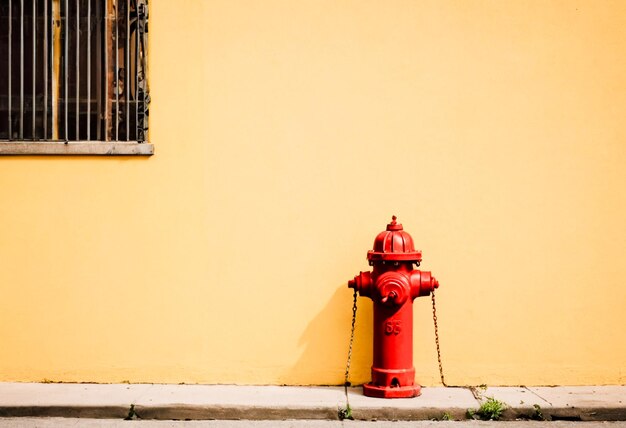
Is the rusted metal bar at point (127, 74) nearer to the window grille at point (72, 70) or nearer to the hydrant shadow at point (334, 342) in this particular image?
the window grille at point (72, 70)

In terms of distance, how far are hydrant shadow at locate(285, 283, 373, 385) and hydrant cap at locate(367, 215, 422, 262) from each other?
602 mm

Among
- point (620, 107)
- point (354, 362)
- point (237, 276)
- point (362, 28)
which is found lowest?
point (354, 362)

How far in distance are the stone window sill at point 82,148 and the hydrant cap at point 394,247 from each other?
194 centimetres

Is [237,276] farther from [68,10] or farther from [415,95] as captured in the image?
[68,10]

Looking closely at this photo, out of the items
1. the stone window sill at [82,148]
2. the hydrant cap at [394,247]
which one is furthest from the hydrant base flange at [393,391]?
the stone window sill at [82,148]

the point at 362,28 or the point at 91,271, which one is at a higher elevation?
the point at 362,28

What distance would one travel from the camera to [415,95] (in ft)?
22.4

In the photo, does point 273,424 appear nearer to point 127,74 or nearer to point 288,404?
point 288,404

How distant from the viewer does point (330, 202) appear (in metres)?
6.82

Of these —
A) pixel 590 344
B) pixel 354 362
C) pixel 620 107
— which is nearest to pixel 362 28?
pixel 620 107

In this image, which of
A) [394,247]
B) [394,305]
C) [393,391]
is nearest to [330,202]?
[394,247]

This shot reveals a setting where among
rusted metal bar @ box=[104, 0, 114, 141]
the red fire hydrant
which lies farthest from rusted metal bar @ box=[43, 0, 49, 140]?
the red fire hydrant

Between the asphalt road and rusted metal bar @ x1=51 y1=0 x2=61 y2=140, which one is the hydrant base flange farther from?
rusted metal bar @ x1=51 y1=0 x2=61 y2=140

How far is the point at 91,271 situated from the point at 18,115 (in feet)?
4.57
